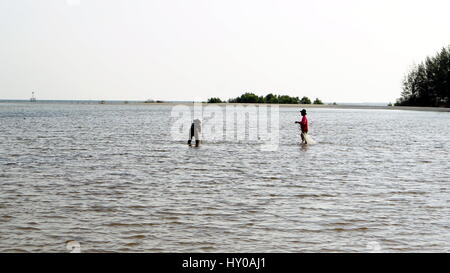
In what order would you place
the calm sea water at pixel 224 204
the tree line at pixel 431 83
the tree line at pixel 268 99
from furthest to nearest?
the tree line at pixel 268 99 → the tree line at pixel 431 83 → the calm sea water at pixel 224 204

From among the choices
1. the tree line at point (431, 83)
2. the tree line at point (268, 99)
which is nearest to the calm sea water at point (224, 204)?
the tree line at point (431, 83)

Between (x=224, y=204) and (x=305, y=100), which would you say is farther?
(x=305, y=100)

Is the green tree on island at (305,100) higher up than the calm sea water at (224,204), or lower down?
higher up

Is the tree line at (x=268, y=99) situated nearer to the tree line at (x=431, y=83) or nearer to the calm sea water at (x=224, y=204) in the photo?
the tree line at (x=431, y=83)

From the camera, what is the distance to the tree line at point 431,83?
11469 cm

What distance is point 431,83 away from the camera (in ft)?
390

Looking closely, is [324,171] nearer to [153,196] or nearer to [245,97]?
[153,196]

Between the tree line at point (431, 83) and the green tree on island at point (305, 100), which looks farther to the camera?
the green tree on island at point (305, 100)

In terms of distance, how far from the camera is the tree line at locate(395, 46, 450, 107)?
11469 cm

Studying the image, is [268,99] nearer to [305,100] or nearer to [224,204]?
[305,100]

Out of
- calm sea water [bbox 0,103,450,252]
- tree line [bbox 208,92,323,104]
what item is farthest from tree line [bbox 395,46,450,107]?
calm sea water [bbox 0,103,450,252]

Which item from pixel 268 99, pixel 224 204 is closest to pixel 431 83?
pixel 268 99

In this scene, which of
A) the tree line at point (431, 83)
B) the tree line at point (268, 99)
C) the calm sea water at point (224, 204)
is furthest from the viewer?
the tree line at point (268, 99)
